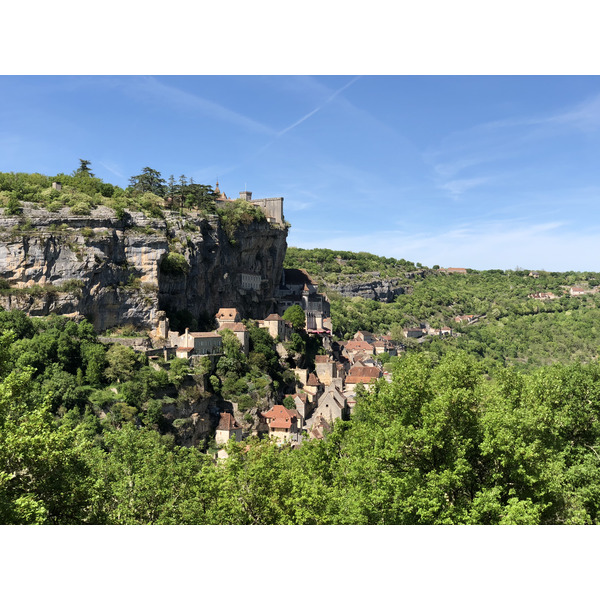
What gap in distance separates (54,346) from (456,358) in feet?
106

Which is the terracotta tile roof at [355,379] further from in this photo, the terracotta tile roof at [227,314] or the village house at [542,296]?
the village house at [542,296]

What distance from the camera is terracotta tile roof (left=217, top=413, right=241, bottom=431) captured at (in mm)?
42875

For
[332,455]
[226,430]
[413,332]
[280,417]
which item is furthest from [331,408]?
[413,332]

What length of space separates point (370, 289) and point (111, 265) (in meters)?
94.9

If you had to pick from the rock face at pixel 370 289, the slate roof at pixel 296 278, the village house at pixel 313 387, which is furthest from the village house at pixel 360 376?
the rock face at pixel 370 289

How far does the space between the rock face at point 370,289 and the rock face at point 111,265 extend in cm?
7404

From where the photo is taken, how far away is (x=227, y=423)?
4319cm

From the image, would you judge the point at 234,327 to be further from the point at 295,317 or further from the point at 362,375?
the point at 362,375

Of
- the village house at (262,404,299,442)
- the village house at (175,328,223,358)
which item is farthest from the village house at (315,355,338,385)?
the village house at (175,328,223,358)

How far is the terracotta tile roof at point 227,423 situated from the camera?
42.9 metres

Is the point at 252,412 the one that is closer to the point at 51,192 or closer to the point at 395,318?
the point at 51,192

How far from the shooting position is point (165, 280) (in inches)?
1986

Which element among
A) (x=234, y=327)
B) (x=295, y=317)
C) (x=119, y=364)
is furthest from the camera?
(x=295, y=317)

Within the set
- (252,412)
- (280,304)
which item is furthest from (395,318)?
(252,412)
